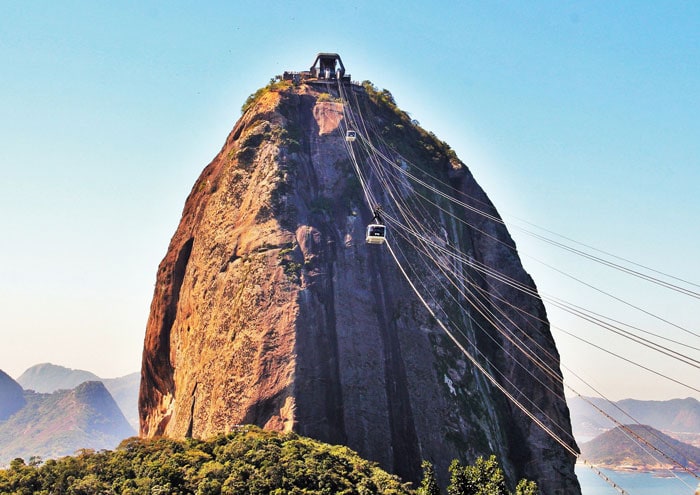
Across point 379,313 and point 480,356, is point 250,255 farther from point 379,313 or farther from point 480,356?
point 480,356

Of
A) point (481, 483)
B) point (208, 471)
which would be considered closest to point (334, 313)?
point (208, 471)

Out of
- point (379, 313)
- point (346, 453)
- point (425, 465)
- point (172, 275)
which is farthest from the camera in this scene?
point (172, 275)

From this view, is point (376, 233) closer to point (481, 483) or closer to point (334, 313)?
point (334, 313)

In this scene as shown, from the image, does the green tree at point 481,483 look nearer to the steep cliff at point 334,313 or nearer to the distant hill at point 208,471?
the distant hill at point 208,471

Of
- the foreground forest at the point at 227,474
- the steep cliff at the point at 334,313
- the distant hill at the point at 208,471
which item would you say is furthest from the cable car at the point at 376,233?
the foreground forest at the point at 227,474

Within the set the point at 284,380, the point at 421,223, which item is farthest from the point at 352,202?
the point at 284,380

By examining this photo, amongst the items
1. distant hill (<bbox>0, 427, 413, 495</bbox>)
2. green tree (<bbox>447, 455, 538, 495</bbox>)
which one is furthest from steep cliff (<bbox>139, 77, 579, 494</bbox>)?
green tree (<bbox>447, 455, 538, 495</bbox>)

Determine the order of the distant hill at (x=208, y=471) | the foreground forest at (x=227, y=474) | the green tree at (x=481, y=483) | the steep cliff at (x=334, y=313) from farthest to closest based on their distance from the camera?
the steep cliff at (x=334, y=313) → the distant hill at (x=208, y=471) → the foreground forest at (x=227, y=474) → the green tree at (x=481, y=483)
